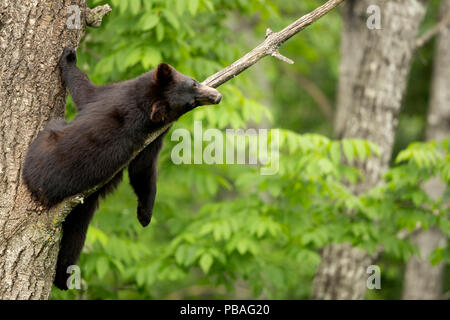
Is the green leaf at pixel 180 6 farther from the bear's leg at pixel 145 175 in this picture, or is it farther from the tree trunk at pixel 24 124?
the tree trunk at pixel 24 124

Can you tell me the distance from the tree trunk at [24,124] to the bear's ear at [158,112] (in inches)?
25.3

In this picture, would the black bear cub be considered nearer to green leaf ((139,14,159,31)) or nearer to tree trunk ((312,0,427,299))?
green leaf ((139,14,159,31))

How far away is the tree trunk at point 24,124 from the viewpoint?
3.58m

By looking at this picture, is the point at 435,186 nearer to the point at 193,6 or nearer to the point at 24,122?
the point at 193,6

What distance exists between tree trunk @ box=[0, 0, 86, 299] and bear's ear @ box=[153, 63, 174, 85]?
655 mm

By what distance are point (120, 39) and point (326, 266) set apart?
394 cm

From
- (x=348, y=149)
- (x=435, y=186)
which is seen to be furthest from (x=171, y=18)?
(x=435, y=186)

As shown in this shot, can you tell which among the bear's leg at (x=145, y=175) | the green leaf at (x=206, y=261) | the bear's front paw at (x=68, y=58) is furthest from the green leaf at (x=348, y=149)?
the bear's front paw at (x=68, y=58)

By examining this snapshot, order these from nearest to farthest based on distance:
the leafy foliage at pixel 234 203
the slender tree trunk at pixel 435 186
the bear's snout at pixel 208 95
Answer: the bear's snout at pixel 208 95 < the leafy foliage at pixel 234 203 < the slender tree trunk at pixel 435 186

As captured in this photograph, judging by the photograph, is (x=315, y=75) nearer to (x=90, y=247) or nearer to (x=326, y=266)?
(x=326, y=266)

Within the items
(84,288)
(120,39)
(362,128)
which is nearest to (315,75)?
(362,128)

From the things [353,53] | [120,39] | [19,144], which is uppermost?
[353,53]

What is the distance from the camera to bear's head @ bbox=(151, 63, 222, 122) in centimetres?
382

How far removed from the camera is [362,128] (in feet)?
25.9
